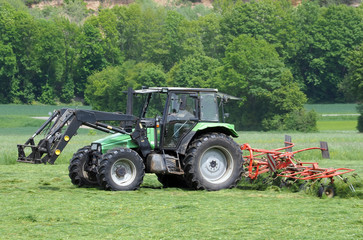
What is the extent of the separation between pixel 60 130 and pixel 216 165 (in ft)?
11.7

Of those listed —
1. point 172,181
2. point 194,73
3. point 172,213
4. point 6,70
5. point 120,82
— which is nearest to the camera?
point 172,213

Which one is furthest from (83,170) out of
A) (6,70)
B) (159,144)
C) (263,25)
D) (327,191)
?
(6,70)

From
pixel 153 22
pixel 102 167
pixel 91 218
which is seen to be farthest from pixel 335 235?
pixel 153 22

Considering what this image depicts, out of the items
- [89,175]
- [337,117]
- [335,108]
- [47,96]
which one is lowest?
[89,175]

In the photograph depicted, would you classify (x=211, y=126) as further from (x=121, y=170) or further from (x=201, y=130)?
(x=121, y=170)

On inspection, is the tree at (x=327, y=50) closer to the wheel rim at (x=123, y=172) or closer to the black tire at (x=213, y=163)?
the black tire at (x=213, y=163)

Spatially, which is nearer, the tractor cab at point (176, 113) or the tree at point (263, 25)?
the tractor cab at point (176, 113)

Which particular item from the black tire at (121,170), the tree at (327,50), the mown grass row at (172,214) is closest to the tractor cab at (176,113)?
the black tire at (121,170)

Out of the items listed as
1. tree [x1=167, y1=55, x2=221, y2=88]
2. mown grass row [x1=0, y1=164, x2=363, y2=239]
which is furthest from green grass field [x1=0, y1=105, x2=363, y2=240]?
tree [x1=167, y1=55, x2=221, y2=88]

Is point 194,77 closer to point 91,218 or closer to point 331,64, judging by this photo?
point 331,64

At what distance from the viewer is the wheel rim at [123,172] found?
48.6ft

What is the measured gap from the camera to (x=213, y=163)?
15.7 metres

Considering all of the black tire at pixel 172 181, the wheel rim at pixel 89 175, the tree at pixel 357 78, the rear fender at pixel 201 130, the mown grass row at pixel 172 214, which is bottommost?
the mown grass row at pixel 172 214

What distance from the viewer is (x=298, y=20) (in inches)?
4193
